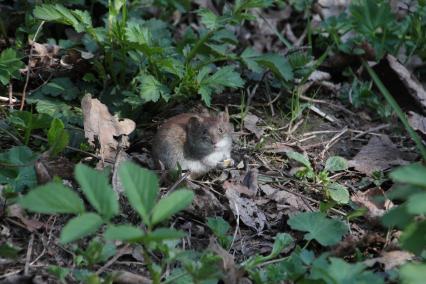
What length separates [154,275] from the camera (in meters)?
3.28

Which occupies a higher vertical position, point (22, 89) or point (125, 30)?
point (125, 30)

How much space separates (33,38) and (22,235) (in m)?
2.28

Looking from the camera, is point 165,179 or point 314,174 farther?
point 314,174

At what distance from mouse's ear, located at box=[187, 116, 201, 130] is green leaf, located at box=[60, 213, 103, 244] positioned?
2.44m

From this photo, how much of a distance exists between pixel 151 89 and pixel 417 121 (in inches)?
90.2

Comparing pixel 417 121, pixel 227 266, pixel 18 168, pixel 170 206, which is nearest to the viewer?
pixel 170 206

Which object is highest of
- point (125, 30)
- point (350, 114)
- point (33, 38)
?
point (125, 30)

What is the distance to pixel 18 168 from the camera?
14.1ft

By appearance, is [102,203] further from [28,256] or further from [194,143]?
[194,143]

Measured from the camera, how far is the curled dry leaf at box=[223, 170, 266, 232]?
4457mm

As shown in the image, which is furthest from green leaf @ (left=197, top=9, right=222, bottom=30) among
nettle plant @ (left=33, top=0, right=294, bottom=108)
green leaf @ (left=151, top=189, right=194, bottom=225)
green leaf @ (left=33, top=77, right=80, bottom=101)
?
Result: green leaf @ (left=151, top=189, right=194, bottom=225)

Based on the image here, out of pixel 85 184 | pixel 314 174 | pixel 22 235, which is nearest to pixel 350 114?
pixel 314 174

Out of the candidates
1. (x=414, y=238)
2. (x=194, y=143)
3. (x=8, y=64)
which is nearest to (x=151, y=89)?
(x=194, y=143)

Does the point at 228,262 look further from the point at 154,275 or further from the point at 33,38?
the point at 33,38
